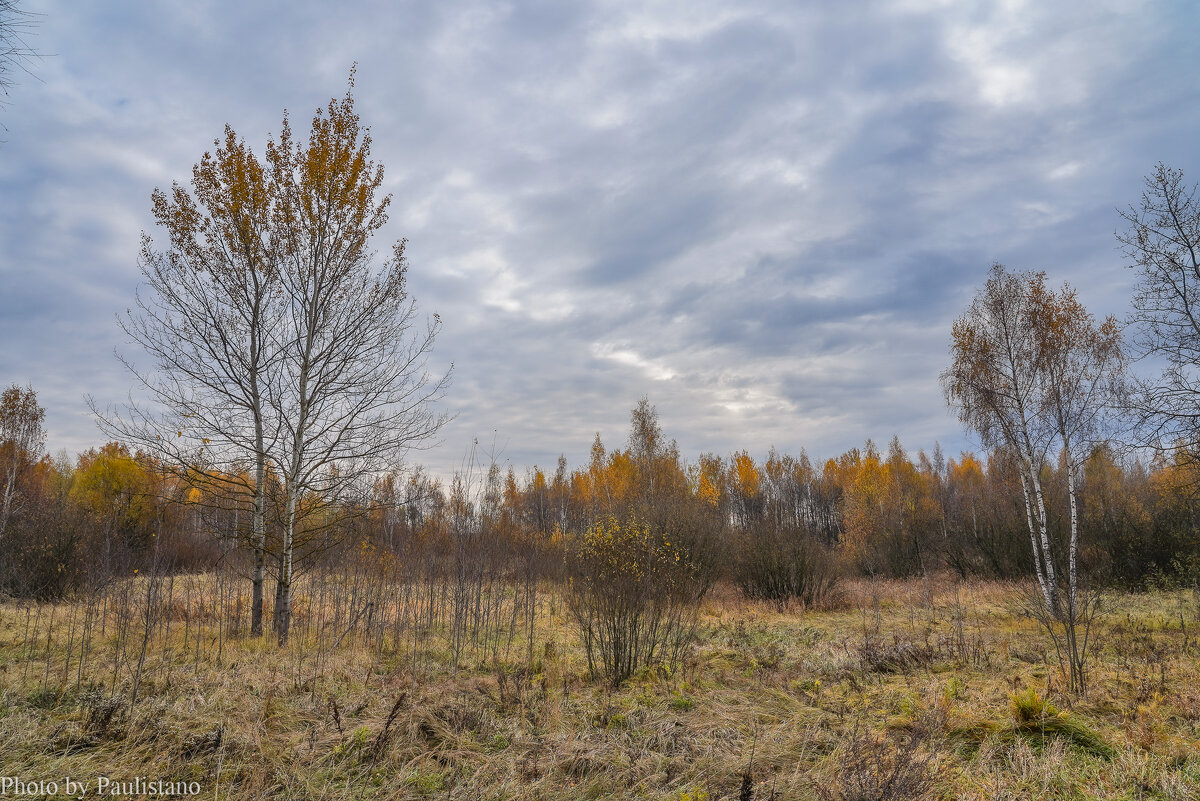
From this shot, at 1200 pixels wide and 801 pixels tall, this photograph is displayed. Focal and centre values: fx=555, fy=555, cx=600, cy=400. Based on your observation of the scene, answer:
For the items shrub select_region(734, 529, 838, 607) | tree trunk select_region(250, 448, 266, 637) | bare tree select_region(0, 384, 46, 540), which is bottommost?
shrub select_region(734, 529, 838, 607)

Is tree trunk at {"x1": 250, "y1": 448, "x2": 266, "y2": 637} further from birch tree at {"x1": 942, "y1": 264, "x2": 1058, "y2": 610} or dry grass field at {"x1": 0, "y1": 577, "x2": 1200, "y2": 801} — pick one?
birch tree at {"x1": 942, "y1": 264, "x2": 1058, "y2": 610}

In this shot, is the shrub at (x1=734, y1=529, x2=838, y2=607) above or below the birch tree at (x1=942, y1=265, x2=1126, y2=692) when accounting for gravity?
below

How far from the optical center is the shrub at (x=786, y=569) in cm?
1485

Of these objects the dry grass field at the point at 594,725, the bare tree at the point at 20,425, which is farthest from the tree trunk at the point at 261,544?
the bare tree at the point at 20,425

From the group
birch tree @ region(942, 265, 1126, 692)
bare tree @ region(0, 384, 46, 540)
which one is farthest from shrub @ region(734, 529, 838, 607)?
bare tree @ region(0, 384, 46, 540)

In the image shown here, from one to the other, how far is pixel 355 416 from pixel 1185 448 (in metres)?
15.9

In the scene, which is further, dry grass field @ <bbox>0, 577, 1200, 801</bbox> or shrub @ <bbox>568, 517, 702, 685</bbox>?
shrub @ <bbox>568, 517, 702, 685</bbox>

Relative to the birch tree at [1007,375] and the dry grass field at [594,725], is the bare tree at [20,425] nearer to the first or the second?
the dry grass field at [594,725]

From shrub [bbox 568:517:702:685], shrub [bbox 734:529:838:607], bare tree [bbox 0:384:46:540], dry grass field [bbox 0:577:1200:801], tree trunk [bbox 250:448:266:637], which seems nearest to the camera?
dry grass field [bbox 0:577:1200:801]

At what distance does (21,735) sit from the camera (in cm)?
398

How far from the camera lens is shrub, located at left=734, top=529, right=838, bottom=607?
48.7 feet

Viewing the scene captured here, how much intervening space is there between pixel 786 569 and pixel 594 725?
461 inches

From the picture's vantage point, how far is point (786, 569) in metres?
15.2

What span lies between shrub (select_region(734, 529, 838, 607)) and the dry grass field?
7298 mm
